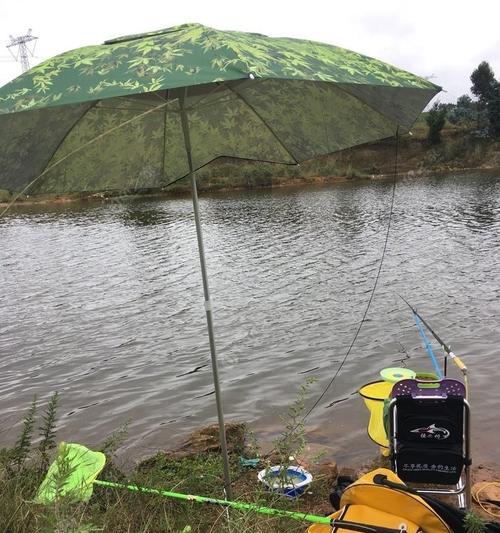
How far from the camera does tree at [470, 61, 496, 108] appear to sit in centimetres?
5306

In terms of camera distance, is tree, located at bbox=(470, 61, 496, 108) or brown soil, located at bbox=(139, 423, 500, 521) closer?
brown soil, located at bbox=(139, 423, 500, 521)

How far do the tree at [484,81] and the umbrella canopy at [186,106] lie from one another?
2253 inches

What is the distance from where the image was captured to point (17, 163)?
121 inches

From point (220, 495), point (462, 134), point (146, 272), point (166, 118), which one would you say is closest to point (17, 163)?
point (166, 118)

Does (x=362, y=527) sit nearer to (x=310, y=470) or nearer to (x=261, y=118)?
(x=310, y=470)

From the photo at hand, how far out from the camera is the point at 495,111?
53.9m

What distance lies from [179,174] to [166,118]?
1.51 feet

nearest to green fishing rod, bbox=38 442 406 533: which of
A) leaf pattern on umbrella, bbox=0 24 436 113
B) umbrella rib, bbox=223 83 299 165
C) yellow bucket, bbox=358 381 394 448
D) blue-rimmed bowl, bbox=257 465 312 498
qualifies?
blue-rimmed bowl, bbox=257 465 312 498

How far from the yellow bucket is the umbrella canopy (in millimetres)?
1801

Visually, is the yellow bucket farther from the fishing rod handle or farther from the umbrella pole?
the fishing rod handle

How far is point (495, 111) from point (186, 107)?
191 ft

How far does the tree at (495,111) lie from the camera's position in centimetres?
5272

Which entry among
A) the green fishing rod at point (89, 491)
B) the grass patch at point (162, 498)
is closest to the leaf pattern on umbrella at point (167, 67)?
the green fishing rod at point (89, 491)

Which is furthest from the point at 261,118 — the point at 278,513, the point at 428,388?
the point at 278,513
